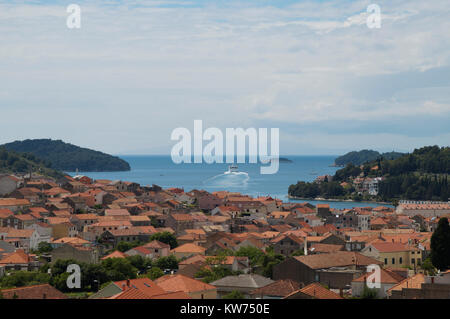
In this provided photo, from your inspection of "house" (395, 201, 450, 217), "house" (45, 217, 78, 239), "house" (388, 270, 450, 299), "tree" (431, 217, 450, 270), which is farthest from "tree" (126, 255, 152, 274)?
"house" (395, 201, 450, 217)

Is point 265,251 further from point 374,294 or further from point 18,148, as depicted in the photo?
point 18,148

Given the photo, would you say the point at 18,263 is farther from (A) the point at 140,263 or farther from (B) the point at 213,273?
(B) the point at 213,273

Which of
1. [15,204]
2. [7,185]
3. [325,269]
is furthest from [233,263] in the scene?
[7,185]

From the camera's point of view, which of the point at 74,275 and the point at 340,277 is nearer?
the point at 340,277

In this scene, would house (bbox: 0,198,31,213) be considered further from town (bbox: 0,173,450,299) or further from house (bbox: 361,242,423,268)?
house (bbox: 361,242,423,268)
